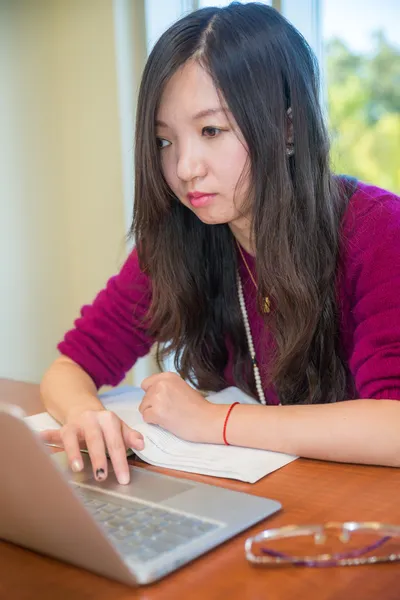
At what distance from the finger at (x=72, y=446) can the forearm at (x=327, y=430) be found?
0.20 m

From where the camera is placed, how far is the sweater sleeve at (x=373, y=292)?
971mm

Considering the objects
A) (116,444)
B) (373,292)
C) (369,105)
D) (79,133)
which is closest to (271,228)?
(373,292)

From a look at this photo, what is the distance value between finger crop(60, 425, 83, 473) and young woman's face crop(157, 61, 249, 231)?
1.36 ft

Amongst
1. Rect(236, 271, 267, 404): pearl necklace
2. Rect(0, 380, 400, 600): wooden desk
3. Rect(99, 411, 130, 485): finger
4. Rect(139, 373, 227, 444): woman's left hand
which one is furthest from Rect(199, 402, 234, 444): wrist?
Rect(236, 271, 267, 404): pearl necklace

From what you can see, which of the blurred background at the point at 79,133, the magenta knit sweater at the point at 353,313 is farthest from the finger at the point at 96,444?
the blurred background at the point at 79,133

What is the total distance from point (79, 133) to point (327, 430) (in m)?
1.90

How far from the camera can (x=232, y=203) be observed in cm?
112

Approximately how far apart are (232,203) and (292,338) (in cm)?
23

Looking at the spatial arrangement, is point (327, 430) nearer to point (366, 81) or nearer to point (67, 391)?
point (67, 391)

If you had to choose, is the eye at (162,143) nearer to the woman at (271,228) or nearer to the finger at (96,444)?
the woman at (271,228)

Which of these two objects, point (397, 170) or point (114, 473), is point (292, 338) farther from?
point (397, 170)

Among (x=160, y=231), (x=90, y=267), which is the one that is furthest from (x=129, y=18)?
(x=160, y=231)

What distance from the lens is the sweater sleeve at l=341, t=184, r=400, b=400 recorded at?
97cm

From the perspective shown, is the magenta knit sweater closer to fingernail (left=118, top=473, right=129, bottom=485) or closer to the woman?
the woman
